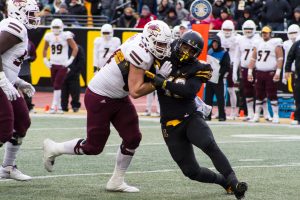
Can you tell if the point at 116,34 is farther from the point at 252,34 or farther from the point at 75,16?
the point at 252,34

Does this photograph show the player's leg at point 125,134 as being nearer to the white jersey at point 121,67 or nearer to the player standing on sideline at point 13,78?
the white jersey at point 121,67

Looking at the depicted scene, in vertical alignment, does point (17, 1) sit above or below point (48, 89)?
above

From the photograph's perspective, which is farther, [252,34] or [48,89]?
[48,89]

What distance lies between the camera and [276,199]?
25.3 feet

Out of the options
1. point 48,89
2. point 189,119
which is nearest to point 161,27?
point 189,119

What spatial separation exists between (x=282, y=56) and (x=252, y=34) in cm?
113

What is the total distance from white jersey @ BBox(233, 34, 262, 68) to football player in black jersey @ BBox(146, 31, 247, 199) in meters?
9.76

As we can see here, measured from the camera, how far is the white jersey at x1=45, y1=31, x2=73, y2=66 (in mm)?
17984

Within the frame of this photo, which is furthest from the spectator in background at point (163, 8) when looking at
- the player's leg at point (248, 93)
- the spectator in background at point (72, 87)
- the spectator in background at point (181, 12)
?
the player's leg at point (248, 93)

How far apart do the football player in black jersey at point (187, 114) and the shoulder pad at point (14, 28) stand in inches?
50.3

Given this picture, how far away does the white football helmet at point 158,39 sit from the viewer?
7.68 m

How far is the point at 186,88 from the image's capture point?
7.68 meters

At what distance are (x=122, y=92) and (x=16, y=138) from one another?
122 cm

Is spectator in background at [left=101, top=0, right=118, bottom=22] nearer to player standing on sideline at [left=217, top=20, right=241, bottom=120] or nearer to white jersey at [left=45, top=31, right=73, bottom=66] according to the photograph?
white jersey at [left=45, top=31, right=73, bottom=66]
